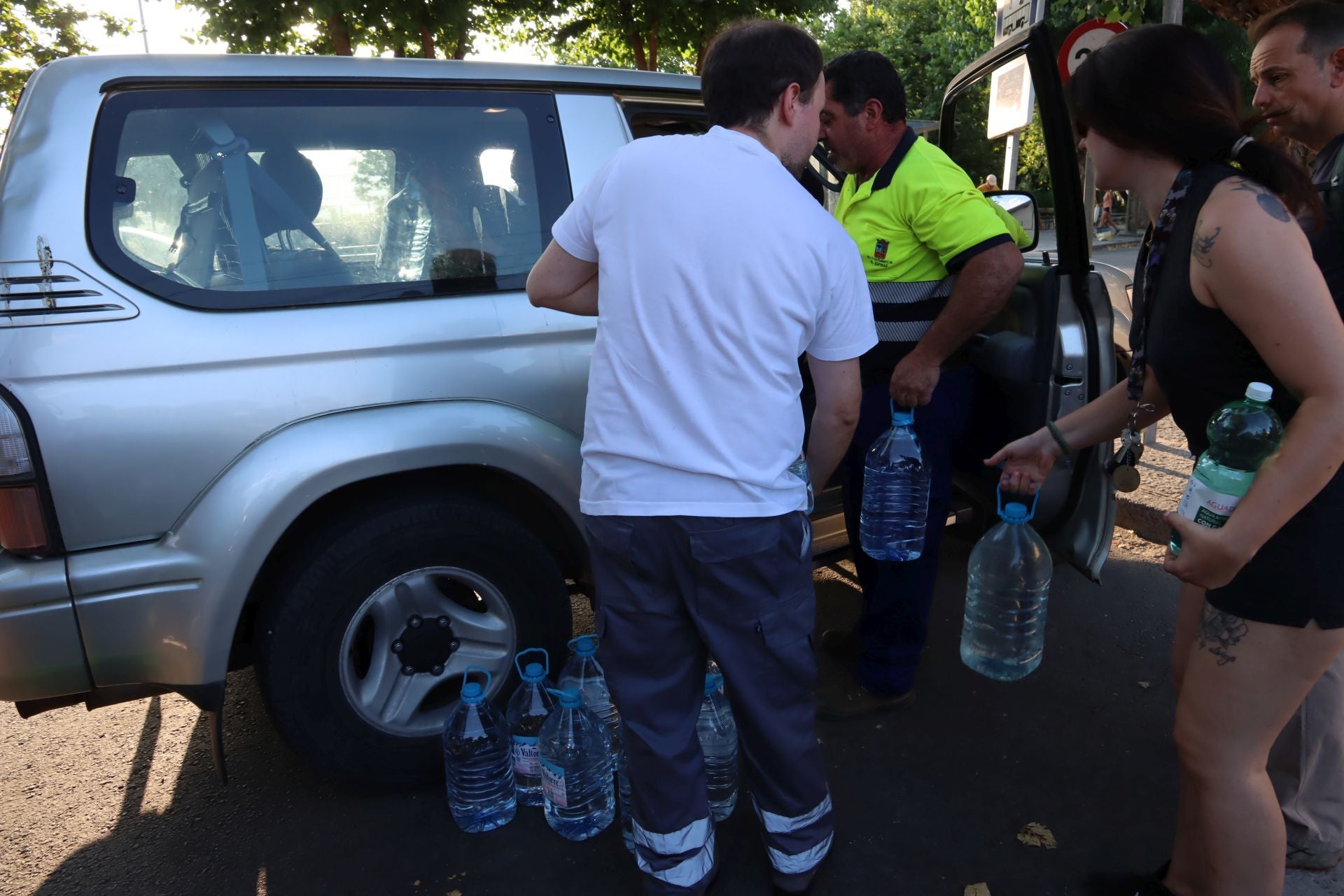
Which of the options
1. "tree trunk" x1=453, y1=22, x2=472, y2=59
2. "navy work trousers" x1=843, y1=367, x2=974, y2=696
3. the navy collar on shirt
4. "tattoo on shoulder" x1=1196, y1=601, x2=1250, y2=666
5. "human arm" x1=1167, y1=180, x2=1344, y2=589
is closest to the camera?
"human arm" x1=1167, y1=180, x2=1344, y2=589

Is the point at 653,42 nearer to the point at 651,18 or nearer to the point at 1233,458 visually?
the point at 651,18

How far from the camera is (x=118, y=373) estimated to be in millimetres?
2016

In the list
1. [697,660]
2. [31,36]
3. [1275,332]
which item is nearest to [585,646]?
[697,660]

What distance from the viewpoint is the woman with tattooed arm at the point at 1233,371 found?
1.39m

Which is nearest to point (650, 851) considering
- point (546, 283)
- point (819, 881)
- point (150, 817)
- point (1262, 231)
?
point (819, 881)

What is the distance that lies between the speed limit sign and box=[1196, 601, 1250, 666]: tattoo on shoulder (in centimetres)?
337

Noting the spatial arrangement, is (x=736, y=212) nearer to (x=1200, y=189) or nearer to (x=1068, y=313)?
(x=1200, y=189)

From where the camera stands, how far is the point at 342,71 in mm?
2393

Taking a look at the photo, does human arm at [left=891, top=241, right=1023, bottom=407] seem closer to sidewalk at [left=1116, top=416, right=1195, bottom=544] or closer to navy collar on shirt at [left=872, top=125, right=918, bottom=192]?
navy collar on shirt at [left=872, top=125, right=918, bottom=192]

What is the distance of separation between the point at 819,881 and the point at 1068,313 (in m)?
1.92

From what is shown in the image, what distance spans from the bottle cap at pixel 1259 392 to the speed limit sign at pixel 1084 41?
10.9 ft

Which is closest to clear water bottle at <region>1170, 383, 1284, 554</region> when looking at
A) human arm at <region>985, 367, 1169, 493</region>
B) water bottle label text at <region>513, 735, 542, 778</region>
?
human arm at <region>985, 367, 1169, 493</region>

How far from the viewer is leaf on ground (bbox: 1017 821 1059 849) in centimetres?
238

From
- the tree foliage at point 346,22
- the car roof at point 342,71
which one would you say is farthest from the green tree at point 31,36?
the car roof at point 342,71
